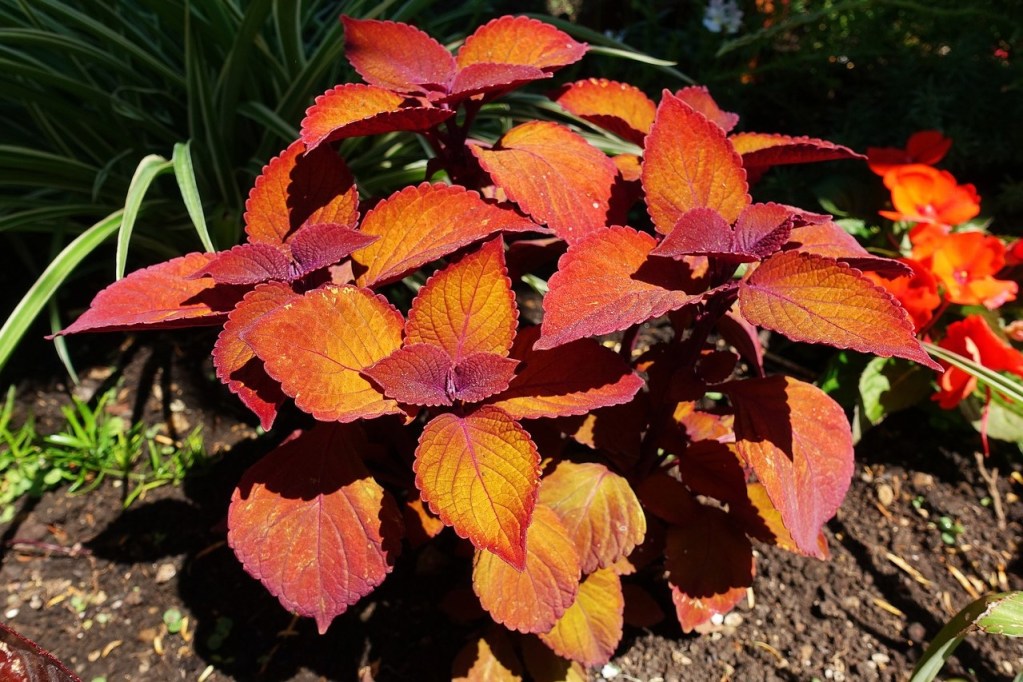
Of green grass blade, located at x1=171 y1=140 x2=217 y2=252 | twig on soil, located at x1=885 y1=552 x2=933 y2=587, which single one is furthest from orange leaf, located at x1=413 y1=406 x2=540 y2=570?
twig on soil, located at x1=885 y1=552 x2=933 y2=587

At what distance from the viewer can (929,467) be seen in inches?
68.2

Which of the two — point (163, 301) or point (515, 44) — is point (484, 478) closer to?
point (163, 301)

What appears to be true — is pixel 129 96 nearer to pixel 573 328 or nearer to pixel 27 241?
pixel 27 241

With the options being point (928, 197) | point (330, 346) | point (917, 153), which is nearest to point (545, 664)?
point (330, 346)

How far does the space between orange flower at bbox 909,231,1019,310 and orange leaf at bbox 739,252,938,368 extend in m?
0.83

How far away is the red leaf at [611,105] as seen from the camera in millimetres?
1147

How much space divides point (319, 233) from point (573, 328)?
1.08 ft

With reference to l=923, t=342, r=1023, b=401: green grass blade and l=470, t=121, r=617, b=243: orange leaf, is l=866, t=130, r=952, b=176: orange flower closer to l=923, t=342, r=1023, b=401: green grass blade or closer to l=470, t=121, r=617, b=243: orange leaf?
l=923, t=342, r=1023, b=401: green grass blade

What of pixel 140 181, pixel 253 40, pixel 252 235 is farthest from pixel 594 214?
pixel 253 40

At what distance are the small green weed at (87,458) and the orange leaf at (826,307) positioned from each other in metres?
1.18

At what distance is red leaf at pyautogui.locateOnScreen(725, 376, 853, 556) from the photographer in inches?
38.1

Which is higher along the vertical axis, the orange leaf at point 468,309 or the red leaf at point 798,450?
the orange leaf at point 468,309

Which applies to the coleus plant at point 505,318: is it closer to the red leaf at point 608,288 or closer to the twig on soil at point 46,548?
the red leaf at point 608,288

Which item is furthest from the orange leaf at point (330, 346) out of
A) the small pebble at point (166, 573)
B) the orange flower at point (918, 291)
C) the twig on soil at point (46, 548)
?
the orange flower at point (918, 291)
